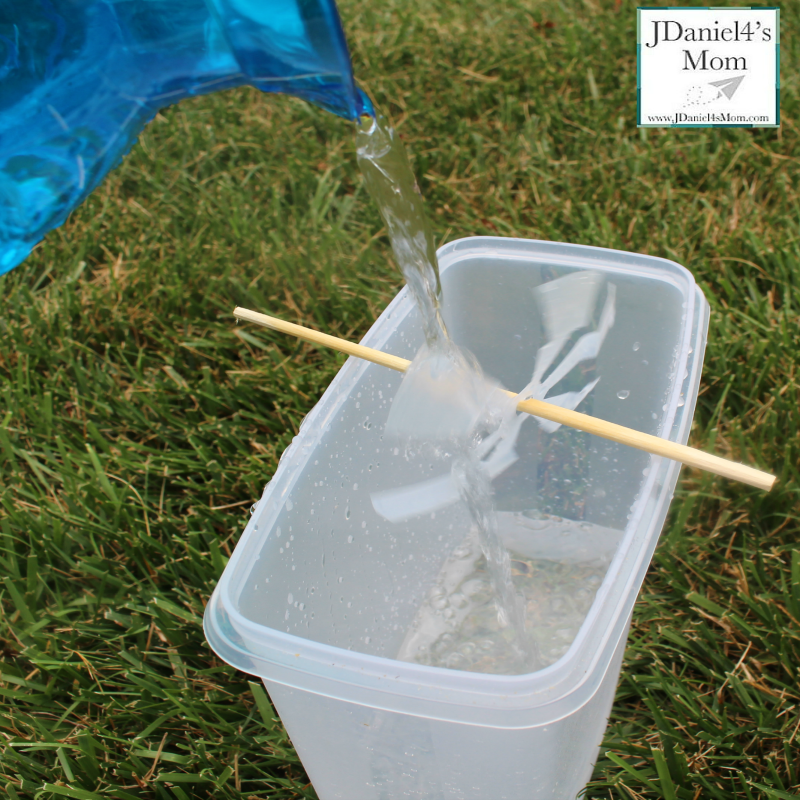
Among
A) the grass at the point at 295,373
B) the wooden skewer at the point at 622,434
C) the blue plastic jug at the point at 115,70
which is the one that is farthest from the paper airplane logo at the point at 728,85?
the blue plastic jug at the point at 115,70

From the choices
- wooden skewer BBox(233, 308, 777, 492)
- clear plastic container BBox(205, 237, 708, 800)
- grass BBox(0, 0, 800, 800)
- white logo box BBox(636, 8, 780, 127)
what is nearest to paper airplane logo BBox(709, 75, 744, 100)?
white logo box BBox(636, 8, 780, 127)

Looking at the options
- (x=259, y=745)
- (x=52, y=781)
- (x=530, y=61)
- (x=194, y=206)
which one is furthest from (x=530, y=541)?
(x=530, y=61)

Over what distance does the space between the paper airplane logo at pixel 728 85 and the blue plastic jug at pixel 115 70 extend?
3.49 feet

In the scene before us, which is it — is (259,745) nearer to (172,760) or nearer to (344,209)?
(172,760)

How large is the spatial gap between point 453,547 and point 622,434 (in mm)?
423

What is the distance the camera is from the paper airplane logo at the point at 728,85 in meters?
1.42

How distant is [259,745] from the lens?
2.77ft

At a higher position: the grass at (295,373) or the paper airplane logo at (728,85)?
the paper airplane logo at (728,85)

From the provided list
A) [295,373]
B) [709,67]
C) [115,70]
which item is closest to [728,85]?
[709,67]

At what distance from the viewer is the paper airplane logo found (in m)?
1.42

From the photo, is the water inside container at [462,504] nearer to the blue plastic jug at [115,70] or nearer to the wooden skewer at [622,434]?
the wooden skewer at [622,434]

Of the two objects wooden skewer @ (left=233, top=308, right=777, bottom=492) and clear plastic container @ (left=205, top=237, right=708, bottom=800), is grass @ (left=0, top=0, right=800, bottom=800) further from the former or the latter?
wooden skewer @ (left=233, top=308, right=777, bottom=492)

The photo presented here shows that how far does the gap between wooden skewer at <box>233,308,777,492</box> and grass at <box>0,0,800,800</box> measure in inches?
11.6

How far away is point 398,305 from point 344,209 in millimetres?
626
